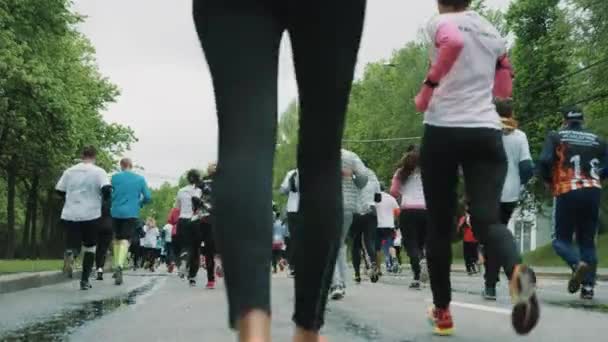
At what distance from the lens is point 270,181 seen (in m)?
2.50

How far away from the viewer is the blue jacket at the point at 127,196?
49.1 ft

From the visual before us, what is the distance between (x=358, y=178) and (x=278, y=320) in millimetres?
2162

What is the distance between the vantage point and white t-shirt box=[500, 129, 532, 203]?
30.3 feet

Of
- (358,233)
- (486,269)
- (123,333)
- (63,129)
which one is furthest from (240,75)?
(63,129)

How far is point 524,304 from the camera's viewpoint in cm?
432

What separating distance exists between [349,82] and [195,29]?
473 millimetres

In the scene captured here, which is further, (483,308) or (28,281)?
(28,281)

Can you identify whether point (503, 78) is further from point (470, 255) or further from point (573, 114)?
point (470, 255)

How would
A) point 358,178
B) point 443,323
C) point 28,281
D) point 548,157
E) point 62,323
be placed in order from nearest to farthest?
point 443,323 < point 62,323 < point 358,178 < point 548,157 < point 28,281

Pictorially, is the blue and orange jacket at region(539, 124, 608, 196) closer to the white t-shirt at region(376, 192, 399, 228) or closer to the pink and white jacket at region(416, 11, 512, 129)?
the pink and white jacket at region(416, 11, 512, 129)

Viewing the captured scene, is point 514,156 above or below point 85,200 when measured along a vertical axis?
above

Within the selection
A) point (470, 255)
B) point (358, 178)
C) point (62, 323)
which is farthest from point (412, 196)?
point (470, 255)

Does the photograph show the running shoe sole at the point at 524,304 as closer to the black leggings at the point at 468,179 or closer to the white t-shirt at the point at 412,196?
the black leggings at the point at 468,179

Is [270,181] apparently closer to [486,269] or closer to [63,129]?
[486,269]
